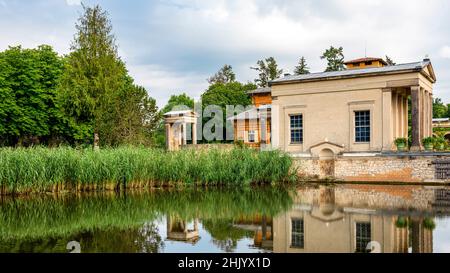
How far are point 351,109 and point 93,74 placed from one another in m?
14.9

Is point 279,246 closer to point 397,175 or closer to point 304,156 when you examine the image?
point 397,175

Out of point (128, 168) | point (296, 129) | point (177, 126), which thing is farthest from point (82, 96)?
point (296, 129)

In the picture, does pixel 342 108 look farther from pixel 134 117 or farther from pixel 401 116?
pixel 134 117

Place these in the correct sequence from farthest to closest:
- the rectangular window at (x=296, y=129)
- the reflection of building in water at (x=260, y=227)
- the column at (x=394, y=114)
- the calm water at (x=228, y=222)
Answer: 1. the rectangular window at (x=296, y=129)
2. the column at (x=394, y=114)
3. the reflection of building in water at (x=260, y=227)
4. the calm water at (x=228, y=222)

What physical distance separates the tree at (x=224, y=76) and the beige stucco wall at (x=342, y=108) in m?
33.2

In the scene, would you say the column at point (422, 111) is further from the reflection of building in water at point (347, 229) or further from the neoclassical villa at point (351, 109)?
the reflection of building in water at point (347, 229)

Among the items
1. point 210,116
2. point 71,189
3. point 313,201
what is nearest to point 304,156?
point 313,201

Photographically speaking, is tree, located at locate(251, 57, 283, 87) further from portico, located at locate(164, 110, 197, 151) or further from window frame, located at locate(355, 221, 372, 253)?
window frame, located at locate(355, 221, 372, 253)

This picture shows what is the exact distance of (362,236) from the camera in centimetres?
956

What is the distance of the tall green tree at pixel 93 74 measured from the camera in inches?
1053

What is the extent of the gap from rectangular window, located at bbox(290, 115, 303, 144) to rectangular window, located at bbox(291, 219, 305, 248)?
1452 cm

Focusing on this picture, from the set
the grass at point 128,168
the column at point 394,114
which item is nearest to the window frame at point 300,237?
the grass at point 128,168

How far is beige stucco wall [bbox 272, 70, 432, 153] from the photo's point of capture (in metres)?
23.3
